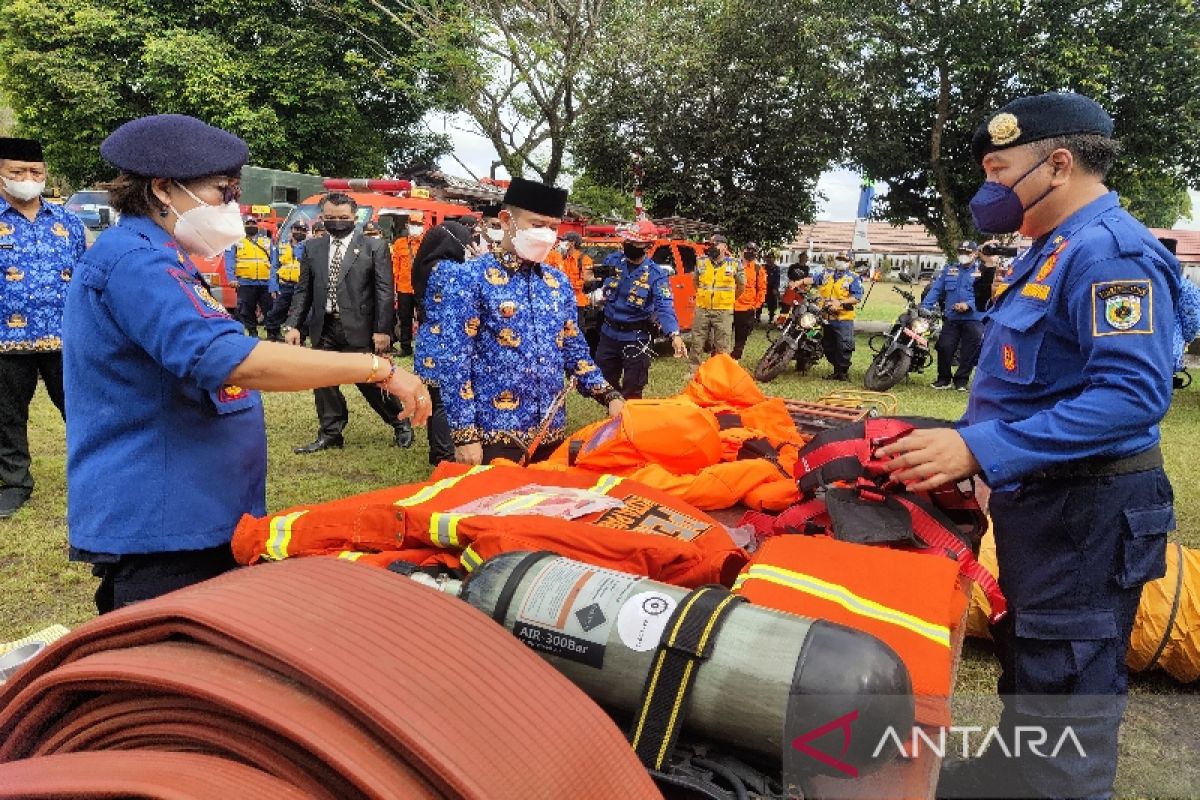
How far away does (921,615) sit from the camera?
5.29ft

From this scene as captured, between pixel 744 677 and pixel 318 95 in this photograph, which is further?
pixel 318 95

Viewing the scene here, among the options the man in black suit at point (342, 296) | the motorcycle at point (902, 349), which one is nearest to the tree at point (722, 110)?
the motorcycle at point (902, 349)

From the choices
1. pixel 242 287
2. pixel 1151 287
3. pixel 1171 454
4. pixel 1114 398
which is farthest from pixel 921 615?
pixel 242 287

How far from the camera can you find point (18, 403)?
16.1 feet

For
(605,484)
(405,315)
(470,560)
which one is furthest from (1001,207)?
(405,315)

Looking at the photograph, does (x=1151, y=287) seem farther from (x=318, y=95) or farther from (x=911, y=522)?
(x=318, y=95)

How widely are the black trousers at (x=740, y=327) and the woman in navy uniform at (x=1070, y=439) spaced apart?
11265 millimetres

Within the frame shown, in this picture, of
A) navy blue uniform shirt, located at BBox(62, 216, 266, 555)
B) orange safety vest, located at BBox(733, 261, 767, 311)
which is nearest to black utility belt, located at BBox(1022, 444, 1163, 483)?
navy blue uniform shirt, located at BBox(62, 216, 266, 555)

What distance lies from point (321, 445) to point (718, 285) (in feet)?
22.5

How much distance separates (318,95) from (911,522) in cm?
2789

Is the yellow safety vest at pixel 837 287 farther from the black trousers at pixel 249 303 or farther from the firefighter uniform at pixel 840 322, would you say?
→ the black trousers at pixel 249 303

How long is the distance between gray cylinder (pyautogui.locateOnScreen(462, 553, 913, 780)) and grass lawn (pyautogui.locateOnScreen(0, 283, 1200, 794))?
45.6 inches

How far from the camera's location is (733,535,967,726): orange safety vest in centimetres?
150

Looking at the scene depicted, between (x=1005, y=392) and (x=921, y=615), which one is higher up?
(x=1005, y=392)
